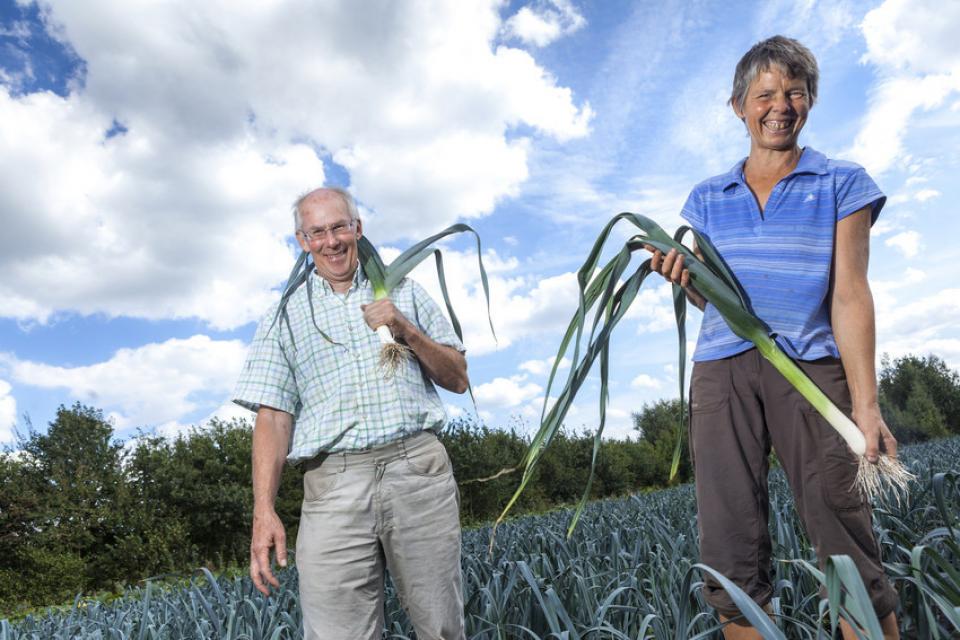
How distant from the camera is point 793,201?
1.95 m

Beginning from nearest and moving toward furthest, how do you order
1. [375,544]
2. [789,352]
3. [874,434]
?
[874,434] → [789,352] → [375,544]

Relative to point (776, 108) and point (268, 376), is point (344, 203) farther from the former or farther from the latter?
point (776, 108)

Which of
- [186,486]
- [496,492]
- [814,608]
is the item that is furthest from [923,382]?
[814,608]

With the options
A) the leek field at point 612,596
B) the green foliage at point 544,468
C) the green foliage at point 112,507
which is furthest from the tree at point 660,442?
the leek field at point 612,596

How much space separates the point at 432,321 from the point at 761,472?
111cm

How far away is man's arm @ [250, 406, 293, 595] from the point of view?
218cm

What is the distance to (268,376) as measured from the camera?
7.74 ft

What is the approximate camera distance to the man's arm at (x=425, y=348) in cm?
221

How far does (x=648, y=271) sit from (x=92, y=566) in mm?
9767

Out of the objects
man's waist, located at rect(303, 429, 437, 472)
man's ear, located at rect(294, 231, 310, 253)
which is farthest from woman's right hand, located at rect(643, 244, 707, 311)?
man's ear, located at rect(294, 231, 310, 253)

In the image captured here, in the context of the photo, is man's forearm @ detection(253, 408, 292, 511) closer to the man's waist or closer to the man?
the man

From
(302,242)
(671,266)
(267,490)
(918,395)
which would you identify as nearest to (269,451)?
(267,490)

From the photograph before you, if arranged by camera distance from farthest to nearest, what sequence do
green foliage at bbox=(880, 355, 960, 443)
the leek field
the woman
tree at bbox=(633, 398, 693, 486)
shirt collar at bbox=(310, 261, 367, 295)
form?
green foliage at bbox=(880, 355, 960, 443), tree at bbox=(633, 398, 693, 486), shirt collar at bbox=(310, 261, 367, 295), the leek field, the woman

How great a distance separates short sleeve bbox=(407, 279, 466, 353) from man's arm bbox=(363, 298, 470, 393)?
0.11ft
